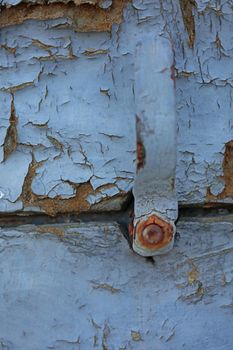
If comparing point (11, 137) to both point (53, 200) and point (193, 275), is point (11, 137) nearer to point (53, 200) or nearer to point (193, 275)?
point (53, 200)

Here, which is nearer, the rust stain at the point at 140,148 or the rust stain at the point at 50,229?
the rust stain at the point at 140,148

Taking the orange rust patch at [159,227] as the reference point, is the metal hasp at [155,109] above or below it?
above

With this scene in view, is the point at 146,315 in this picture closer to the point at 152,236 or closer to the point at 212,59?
the point at 152,236

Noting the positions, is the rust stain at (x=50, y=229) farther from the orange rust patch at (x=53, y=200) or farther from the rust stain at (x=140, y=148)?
the rust stain at (x=140, y=148)

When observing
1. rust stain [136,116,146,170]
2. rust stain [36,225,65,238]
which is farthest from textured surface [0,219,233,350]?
rust stain [136,116,146,170]

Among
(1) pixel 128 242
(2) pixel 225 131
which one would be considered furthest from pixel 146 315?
(2) pixel 225 131

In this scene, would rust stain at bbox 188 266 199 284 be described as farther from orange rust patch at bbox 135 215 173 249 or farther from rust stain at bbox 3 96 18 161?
rust stain at bbox 3 96 18 161

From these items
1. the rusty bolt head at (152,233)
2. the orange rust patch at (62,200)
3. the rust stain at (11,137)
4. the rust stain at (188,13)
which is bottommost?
the rusty bolt head at (152,233)

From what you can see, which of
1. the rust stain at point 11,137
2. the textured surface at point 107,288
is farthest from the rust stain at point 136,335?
the rust stain at point 11,137
